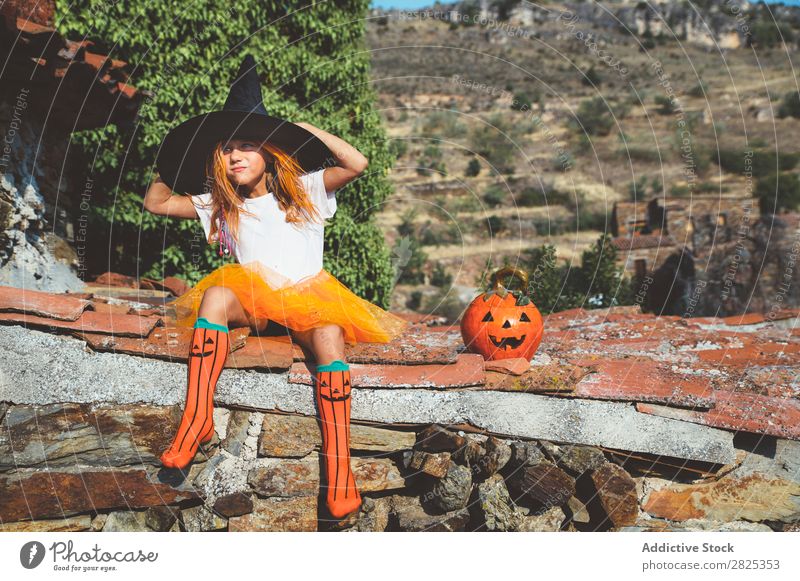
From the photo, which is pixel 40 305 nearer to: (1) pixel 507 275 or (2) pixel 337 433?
(2) pixel 337 433

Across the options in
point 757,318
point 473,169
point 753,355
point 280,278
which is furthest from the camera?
point 473,169

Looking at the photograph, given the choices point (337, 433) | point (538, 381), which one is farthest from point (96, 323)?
point (538, 381)

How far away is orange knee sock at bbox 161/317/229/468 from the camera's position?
2.49m

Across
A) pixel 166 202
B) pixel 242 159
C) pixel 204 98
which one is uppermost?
pixel 204 98

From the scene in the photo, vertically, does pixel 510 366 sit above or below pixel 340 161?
below

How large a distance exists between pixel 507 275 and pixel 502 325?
0.36m

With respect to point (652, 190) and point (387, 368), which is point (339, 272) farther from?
point (652, 190)

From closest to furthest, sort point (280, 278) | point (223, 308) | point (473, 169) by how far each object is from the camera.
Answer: point (223, 308)
point (280, 278)
point (473, 169)

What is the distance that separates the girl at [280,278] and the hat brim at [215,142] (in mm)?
36

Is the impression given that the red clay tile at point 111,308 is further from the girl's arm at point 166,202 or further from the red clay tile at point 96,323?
the girl's arm at point 166,202

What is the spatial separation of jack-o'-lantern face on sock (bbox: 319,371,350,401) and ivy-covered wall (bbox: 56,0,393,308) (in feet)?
9.25

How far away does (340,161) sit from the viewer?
297cm
